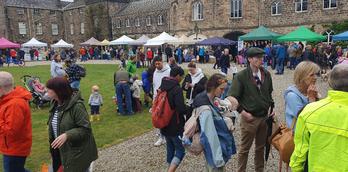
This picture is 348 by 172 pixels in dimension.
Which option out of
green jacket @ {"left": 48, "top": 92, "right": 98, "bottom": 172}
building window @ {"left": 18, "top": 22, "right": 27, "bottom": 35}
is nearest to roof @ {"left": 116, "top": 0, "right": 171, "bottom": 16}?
building window @ {"left": 18, "top": 22, "right": 27, "bottom": 35}

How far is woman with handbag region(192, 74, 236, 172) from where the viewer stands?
354 cm

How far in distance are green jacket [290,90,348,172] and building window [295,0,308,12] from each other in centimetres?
3009

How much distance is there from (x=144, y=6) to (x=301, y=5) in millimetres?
26603

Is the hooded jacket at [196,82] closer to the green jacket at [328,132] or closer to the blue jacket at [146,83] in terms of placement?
the blue jacket at [146,83]

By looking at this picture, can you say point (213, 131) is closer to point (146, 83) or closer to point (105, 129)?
point (105, 129)

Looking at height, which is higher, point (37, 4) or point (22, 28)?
point (37, 4)

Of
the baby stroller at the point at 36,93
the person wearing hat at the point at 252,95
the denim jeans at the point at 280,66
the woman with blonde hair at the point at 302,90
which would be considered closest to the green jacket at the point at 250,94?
the person wearing hat at the point at 252,95

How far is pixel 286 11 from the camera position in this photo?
30.7 m

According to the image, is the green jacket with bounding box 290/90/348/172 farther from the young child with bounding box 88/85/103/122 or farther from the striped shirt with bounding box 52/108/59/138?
the young child with bounding box 88/85/103/122

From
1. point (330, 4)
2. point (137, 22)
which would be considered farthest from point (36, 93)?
point (137, 22)

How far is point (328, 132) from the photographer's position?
2309 mm

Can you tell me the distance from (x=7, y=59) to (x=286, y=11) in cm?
2902

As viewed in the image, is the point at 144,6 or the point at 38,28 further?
the point at 38,28

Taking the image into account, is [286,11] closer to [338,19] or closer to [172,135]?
[338,19]
